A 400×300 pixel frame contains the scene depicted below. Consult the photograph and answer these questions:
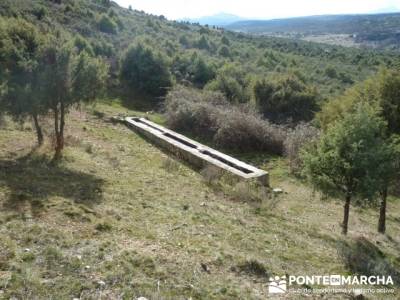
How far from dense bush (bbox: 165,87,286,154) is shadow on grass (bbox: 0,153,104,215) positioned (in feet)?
34.5

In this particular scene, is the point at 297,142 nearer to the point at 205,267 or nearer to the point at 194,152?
the point at 194,152

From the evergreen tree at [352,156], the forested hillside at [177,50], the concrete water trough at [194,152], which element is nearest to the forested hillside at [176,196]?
the evergreen tree at [352,156]

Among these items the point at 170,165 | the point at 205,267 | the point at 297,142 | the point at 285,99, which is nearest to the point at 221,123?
the point at 297,142

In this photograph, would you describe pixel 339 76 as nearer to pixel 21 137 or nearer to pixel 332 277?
pixel 21 137

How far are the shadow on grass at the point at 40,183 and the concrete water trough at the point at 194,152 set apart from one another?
5904 mm

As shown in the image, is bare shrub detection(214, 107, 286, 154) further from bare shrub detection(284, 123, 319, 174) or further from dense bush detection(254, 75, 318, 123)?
dense bush detection(254, 75, 318, 123)

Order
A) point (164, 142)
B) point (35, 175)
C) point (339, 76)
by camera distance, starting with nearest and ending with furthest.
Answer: point (35, 175), point (164, 142), point (339, 76)

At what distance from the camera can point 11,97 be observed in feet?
42.1

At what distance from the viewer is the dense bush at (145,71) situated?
105 feet

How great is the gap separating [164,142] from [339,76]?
3642 centimetres

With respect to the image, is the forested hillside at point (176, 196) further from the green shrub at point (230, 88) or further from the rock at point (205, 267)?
the green shrub at point (230, 88)

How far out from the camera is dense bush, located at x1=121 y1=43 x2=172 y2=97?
32.1 metres

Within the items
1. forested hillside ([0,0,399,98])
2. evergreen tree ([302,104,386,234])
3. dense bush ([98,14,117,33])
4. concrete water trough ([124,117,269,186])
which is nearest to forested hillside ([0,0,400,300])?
evergreen tree ([302,104,386,234])

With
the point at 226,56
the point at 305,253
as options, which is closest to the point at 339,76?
the point at 226,56
